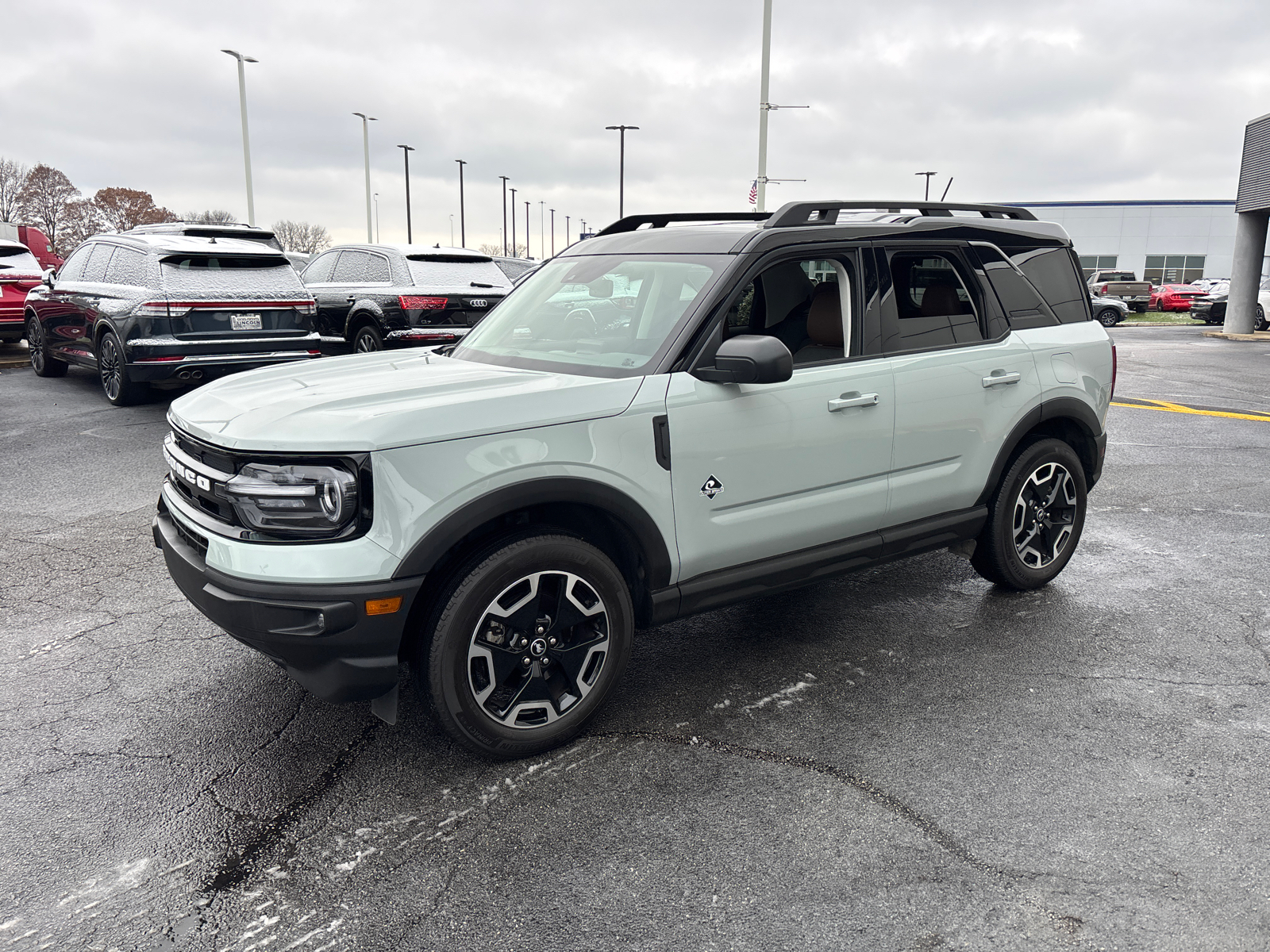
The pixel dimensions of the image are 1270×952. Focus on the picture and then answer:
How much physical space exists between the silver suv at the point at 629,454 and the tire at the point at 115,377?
22.2 feet

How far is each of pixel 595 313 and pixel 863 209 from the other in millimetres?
1369

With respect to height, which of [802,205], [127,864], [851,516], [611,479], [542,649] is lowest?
[127,864]

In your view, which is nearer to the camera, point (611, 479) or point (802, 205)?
point (611, 479)

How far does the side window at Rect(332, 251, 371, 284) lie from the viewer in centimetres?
1210

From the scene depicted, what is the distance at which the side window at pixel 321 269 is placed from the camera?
503 inches

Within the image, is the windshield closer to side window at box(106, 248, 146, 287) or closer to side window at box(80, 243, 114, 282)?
side window at box(106, 248, 146, 287)

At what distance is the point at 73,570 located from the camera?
5234 millimetres

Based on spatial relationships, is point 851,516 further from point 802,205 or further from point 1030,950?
point 1030,950

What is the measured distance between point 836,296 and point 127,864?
10.7ft

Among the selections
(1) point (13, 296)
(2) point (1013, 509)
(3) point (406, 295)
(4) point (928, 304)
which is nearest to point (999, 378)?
(4) point (928, 304)

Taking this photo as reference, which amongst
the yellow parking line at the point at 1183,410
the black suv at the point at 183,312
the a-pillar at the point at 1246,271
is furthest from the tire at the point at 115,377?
the a-pillar at the point at 1246,271

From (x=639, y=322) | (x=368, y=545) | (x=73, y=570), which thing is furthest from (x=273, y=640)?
(x=73, y=570)

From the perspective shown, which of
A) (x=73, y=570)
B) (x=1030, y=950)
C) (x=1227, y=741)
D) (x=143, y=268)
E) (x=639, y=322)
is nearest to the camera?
(x=1030, y=950)

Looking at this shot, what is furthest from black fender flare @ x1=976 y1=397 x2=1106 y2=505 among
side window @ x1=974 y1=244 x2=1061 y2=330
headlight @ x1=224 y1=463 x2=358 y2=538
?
headlight @ x1=224 y1=463 x2=358 y2=538
